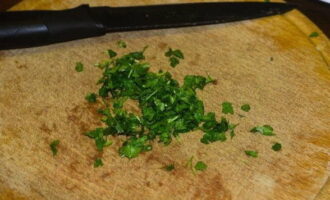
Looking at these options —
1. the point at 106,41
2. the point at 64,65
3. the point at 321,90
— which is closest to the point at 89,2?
the point at 106,41

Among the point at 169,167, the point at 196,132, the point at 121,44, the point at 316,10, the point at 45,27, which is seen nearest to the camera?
the point at 169,167

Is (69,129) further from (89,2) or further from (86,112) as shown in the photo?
(89,2)

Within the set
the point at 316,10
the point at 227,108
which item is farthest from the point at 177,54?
the point at 316,10

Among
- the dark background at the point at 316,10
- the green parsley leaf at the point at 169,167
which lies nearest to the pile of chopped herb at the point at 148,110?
the green parsley leaf at the point at 169,167

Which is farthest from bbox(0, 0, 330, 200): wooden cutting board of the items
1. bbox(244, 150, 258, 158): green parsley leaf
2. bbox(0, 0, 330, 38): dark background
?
bbox(0, 0, 330, 38): dark background

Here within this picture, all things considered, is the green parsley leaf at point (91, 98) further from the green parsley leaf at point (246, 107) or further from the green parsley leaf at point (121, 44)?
the green parsley leaf at point (246, 107)

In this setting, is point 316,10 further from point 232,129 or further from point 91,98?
point 91,98
